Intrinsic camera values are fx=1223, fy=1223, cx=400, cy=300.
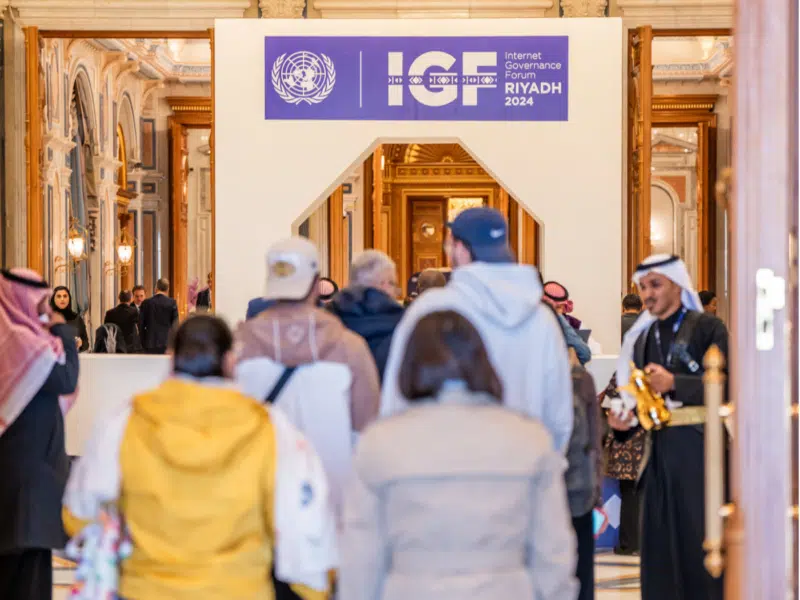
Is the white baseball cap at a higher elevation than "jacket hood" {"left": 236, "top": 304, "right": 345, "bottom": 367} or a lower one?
higher

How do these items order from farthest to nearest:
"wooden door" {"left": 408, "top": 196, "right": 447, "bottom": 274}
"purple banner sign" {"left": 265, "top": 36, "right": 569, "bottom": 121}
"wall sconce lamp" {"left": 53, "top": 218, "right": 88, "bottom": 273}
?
"wooden door" {"left": 408, "top": 196, "right": 447, "bottom": 274} < "wall sconce lamp" {"left": 53, "top": 218, "right": 88, "bottom": 273} < "purple banner sign" {"left": 265, "top": 36, "right": 569, "bottom": 121}

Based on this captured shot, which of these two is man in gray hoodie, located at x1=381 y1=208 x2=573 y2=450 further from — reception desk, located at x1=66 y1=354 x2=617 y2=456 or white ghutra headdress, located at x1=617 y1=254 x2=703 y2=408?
reception desk, located at x1=66 y1=354 x2=617 y2=456

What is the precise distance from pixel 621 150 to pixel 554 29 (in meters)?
1.27

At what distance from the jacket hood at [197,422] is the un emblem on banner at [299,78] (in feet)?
27.9

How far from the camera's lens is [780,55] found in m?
2.62

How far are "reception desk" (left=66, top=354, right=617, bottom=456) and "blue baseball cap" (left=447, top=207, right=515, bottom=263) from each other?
5.16 metres

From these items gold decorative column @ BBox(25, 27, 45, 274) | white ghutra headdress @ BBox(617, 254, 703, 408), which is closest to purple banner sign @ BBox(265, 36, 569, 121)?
A: gold decorative column @ BBox(25, 27, 45, 274)

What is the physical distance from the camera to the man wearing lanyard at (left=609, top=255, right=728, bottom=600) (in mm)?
4574

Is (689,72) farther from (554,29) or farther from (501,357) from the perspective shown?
(501,357)

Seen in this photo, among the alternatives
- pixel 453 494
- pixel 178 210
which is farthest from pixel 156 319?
pixel 453 494

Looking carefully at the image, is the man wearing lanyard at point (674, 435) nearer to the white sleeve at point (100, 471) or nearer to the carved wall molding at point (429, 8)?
the white sleeve at point (100, 471)

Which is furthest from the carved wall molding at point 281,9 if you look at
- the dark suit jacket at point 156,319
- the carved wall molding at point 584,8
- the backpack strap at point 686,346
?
the backpack strap at point 686,346

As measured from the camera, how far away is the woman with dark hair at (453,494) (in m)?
2.61

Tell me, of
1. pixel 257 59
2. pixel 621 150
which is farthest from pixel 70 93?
pixel 621 150
